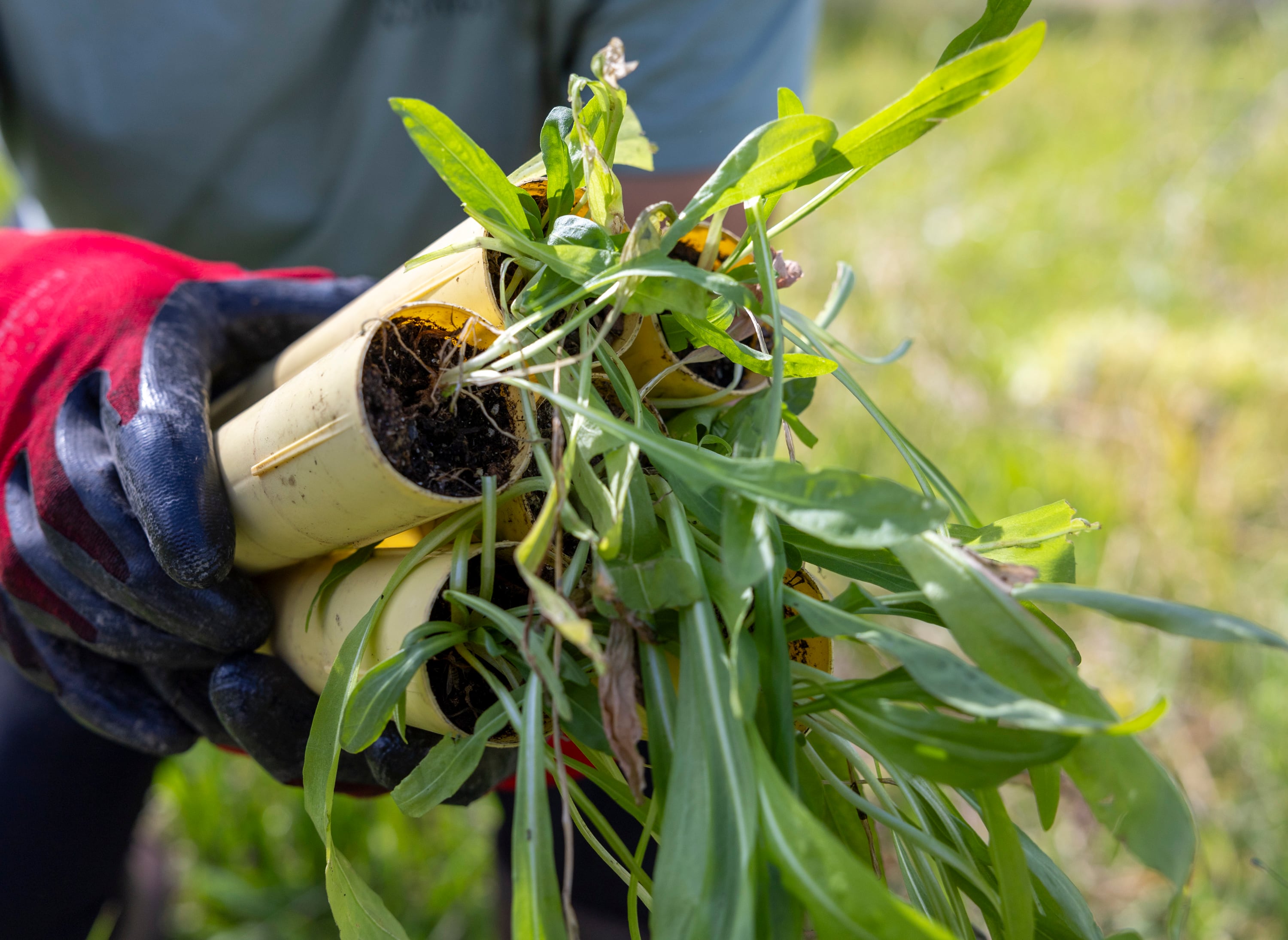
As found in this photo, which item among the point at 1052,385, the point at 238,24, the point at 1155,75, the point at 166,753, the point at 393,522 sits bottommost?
the point at 1155,75

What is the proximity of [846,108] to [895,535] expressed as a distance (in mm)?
3921

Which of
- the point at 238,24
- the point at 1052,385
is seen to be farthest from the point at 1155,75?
the point at 238,24

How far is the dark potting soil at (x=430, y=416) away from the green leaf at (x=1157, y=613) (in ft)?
1.08

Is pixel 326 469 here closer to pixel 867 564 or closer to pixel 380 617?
pixel 380 617

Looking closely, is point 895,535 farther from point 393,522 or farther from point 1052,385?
point 1052,385

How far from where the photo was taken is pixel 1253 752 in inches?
63.6

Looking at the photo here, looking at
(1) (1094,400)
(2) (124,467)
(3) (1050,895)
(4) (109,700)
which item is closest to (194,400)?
(2) (124,467)

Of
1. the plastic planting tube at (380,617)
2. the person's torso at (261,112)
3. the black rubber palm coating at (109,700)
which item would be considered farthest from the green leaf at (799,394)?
the person's torso at (261,112)

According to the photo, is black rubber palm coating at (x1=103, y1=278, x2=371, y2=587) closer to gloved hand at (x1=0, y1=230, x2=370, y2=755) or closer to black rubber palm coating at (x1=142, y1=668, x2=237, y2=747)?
gloved hand at (x1=0, y1=230, x2=370, y2=755)

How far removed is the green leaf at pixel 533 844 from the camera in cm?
48

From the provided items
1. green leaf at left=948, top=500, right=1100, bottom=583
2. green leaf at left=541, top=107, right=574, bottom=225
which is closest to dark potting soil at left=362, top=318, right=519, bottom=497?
green leaf at left=541, top=107, right=574, bottom=225

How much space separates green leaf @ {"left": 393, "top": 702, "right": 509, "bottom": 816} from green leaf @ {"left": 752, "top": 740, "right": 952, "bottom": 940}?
18 centimetres

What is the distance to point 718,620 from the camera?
1.85 feet

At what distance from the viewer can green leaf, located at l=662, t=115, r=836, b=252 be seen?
1.77 ft
